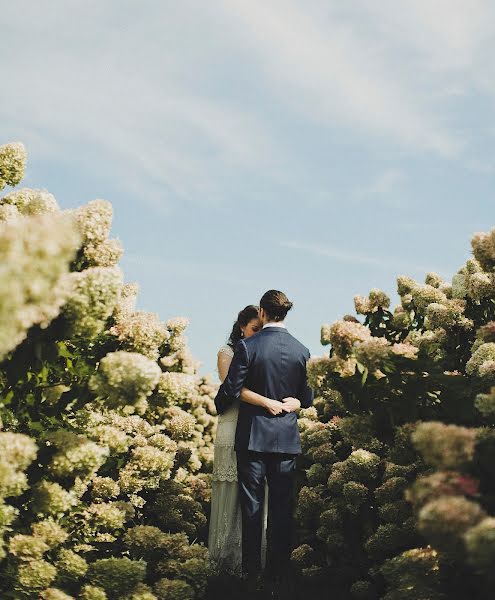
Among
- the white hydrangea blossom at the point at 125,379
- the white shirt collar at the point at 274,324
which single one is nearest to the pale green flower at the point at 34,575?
the white hydrangea blossom at the point at 125,379

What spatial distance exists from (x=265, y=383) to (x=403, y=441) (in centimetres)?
131

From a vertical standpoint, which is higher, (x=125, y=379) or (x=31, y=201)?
(x=31, y=201)

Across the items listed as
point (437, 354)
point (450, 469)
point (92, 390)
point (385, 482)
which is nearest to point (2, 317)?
point (92, 390)

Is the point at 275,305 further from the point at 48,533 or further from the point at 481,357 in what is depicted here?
the point at 48,533

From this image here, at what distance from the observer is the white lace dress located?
6.90 m

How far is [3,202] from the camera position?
5355mm

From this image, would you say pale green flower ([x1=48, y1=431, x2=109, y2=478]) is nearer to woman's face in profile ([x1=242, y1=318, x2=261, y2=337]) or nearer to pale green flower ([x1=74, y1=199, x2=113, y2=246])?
pale green flower ([x1=74, y1=199, x2=113, y2=246])

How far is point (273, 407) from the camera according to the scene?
6406 mm

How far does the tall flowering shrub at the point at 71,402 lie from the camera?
9.60ft

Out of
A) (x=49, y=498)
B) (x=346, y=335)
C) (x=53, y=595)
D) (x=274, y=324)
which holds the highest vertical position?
(x=274, y=324)

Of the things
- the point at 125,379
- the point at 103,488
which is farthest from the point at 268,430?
the point at 125,379

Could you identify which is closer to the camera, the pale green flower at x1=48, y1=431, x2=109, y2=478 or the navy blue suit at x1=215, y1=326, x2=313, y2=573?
the pale green flower at x1=48, y1=431, x2=109, y2=478

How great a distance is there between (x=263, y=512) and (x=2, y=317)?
15.9 ft

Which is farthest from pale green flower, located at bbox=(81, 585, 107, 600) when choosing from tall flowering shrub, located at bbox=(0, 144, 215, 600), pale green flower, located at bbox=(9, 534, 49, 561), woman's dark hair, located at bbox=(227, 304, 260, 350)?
woman's dark hair, located at bbox=(227, 304, 260, 350)
